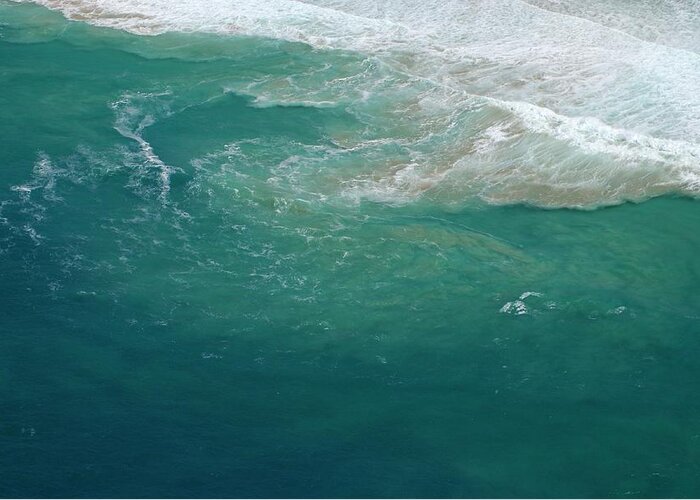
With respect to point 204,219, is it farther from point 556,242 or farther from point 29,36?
point 29,36

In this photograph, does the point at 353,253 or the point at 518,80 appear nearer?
the point at 353,253

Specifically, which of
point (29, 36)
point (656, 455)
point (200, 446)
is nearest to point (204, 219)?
point (200, 446)

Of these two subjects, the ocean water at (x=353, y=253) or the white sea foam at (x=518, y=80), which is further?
the white sea foam at (x=518, y=80)

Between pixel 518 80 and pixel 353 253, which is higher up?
pixel 518 80

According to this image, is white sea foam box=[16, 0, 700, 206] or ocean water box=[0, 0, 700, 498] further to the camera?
white sea foam box=[16, 0, 700, 206]
